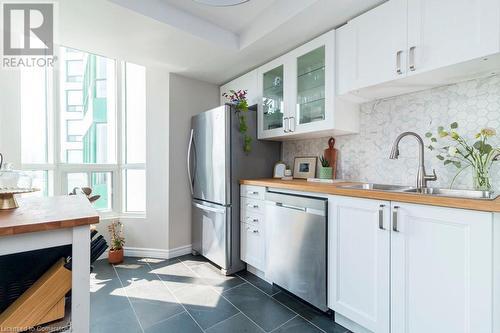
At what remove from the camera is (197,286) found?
2.24m

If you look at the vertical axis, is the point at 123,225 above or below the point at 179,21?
below

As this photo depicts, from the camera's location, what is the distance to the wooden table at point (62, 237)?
2.70 feet

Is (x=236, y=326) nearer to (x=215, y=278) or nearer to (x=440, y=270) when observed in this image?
(x=215, y=278)

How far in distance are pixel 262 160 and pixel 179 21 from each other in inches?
62.0

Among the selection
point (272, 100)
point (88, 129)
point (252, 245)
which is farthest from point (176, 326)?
point (88, 129)

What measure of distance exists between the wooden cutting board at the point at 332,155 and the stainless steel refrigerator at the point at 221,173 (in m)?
0.73

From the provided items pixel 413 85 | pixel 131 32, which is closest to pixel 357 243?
pixel 413 85

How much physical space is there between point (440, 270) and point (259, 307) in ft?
4.25

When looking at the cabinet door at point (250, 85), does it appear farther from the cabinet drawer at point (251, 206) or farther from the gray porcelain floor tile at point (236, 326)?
the gray porcelain floor tile at point (236, 326)

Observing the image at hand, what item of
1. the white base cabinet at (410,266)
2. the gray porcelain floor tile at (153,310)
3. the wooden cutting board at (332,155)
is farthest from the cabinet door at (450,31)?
the gray porcelain floor tile at (153,310)

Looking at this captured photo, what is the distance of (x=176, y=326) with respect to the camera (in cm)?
169

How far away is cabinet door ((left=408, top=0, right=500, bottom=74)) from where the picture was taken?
1.21 m

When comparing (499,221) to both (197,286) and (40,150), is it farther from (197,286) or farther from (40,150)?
(40,150)

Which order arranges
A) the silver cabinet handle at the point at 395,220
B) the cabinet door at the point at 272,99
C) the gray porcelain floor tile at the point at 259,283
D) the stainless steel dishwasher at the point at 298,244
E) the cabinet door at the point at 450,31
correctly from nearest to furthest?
the cabinet door at the point at 450,31
the silver cabinet handle at the point at 395,220
the stainless steel dishwasher at the point at 298,244
the gray porcelain floor tile at the point at 259,283
the cabinet door at the point at 272,99
